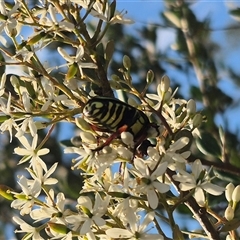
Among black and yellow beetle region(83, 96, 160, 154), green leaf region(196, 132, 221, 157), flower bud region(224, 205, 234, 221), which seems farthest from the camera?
green leaf region(196, 132, 221, 157)

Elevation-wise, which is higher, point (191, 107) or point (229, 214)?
point (191, 107)

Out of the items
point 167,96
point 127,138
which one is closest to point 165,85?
point 167,96

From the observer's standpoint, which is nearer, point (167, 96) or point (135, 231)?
point (135, 231)

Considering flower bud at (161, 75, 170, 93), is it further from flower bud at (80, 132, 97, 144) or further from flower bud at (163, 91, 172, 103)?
flower bud at (80, 132, 97, 144)

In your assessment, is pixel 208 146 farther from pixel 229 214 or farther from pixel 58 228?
pixel 58 228

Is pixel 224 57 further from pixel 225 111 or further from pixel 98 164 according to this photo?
pixel 98 164

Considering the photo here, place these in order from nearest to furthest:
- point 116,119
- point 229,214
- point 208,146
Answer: point 116,119 < point 229,214 < point 208,146

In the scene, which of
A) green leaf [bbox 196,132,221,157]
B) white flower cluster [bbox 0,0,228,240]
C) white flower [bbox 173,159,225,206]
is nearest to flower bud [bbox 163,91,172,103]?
white flower cluster [bbox 0,0,228,240]
